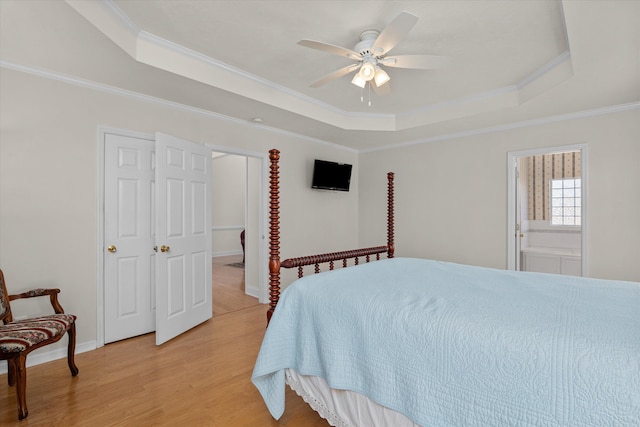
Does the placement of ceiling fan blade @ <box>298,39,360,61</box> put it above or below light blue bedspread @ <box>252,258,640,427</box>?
above

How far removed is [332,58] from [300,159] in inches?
83.4

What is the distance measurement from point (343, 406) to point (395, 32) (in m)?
2.17

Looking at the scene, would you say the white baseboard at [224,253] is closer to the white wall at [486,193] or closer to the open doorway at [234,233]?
the open doorway at [234,233]

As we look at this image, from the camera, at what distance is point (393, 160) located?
17.3 feet

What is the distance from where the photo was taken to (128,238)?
→ 3.13 m

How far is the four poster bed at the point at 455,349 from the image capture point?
3.30 ft

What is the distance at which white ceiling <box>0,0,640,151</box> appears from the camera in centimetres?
207

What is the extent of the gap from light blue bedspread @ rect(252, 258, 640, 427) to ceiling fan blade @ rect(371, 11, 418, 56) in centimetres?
154

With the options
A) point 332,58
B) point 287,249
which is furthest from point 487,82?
point 287,249

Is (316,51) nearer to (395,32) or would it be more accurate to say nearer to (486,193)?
(395,32)

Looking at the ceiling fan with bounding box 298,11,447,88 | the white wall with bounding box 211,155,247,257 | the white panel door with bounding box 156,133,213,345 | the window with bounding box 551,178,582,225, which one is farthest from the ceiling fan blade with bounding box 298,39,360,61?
the white wall with bounding box 211,155,247,257

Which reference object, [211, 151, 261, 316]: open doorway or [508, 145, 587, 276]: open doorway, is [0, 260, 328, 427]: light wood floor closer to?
[211, 151, 261, 316]: open doorway

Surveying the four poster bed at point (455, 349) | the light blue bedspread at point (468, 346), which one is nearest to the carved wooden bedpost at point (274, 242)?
the four poster bed at point (455, 349)

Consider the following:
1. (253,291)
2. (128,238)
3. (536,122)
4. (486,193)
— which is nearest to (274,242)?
(128,238)
